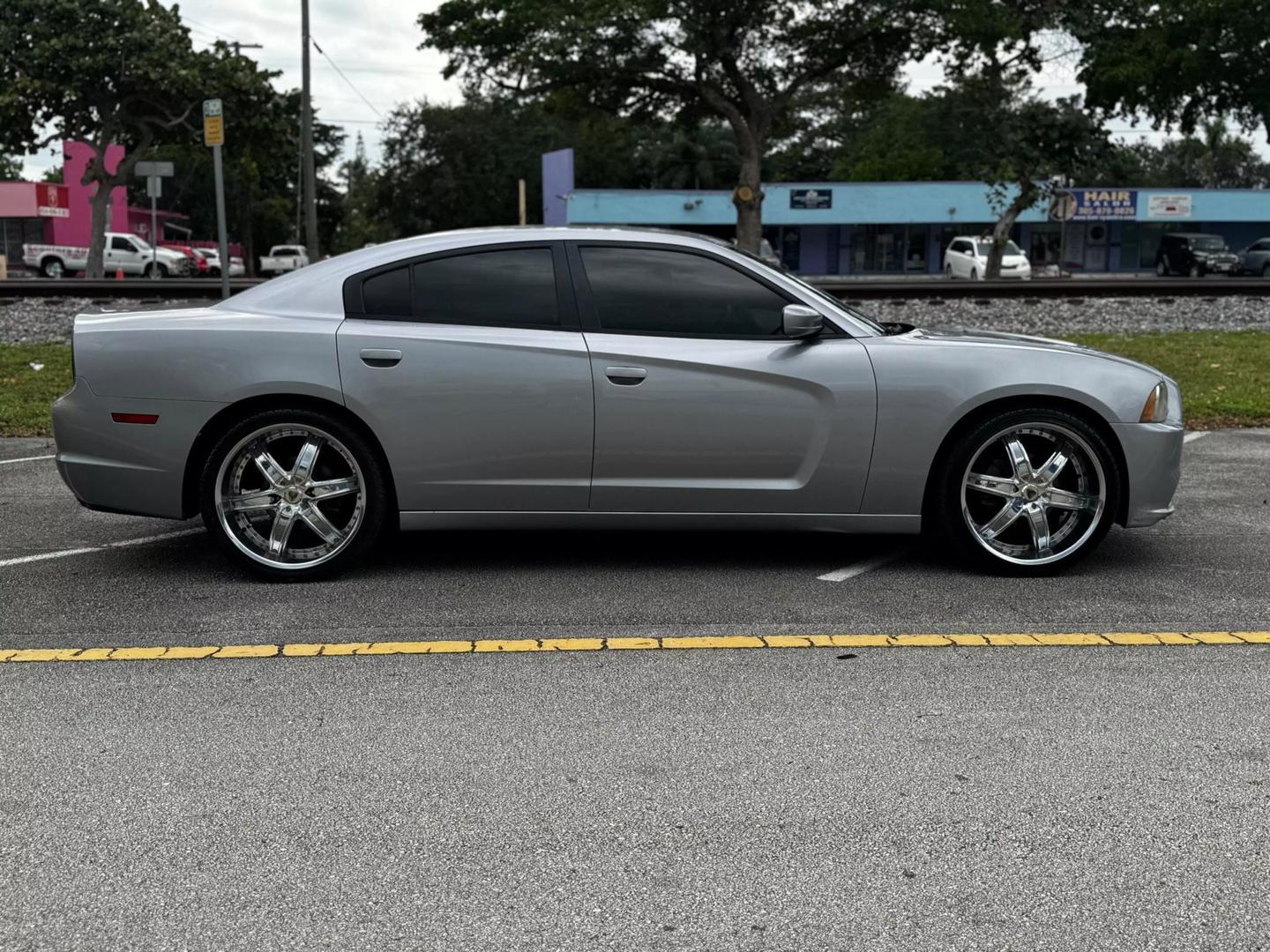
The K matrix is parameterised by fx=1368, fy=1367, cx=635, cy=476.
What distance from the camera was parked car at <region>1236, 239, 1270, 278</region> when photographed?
4397 centimetres

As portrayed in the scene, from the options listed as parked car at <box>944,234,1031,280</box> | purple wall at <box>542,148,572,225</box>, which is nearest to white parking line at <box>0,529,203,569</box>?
parked car at <box>944,234,1031,280</box>

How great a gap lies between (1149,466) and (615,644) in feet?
8.13

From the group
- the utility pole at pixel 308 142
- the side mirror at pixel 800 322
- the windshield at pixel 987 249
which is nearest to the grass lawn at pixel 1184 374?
the side mirror at pixel 800 322

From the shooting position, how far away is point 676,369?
560 cm

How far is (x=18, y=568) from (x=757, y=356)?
129 inches

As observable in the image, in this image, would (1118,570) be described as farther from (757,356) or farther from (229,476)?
(229,476)

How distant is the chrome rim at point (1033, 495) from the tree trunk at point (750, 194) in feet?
90.7

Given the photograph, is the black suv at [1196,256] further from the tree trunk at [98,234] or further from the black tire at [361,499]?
the black tire at [361,499]

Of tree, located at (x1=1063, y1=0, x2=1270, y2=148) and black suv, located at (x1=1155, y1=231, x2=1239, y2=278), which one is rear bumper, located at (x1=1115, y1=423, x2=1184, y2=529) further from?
Answer: black suv, located at (x1=1155, y1=231, x2=1239, y2=278)

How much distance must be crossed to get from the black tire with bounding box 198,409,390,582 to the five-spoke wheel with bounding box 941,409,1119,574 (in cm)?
236

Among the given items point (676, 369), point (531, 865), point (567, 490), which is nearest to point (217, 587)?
point (567, 490)

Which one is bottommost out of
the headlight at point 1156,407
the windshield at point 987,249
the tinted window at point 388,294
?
the headlight at point 1156,407

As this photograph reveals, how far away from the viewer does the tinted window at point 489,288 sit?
18.9ft

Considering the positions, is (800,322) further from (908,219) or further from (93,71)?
(908,219)
